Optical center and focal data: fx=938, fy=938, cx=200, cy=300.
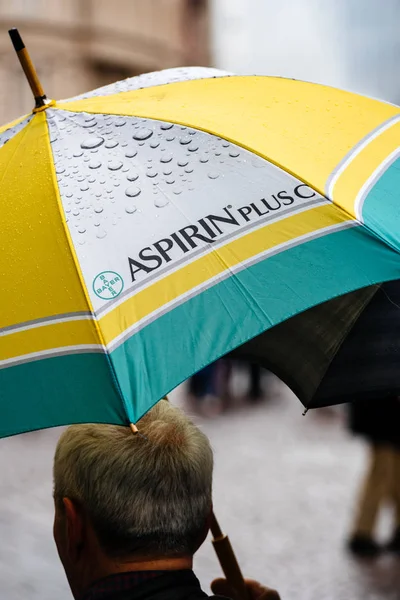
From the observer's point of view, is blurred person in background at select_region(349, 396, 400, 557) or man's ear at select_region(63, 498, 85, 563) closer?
man's ear at select_region(63, 498, 85, 563)

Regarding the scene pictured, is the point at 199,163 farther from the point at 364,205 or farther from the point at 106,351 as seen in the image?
the point at 106,351

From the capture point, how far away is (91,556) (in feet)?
6.07

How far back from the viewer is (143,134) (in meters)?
2.18

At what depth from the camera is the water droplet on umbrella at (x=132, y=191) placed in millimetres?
2037

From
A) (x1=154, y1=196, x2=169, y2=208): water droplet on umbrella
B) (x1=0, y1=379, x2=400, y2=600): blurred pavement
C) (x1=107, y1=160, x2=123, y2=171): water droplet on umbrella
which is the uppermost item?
(x1=107, y1=160, x2=123, y2=171): water droplet on umbrella

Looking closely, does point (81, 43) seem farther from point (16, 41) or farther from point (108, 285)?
point (108, 285)

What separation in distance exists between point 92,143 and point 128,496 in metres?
0.84

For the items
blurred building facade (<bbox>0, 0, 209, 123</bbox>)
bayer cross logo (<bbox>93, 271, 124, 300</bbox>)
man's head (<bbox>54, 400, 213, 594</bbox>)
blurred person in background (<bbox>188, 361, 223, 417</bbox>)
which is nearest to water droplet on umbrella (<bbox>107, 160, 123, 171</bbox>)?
bayer cross logo (<bbox>93, 271, 124, 300</bbox>)

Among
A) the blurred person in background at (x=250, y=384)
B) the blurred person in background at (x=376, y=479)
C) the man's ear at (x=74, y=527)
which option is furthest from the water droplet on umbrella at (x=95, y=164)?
the blurred person in background at (x=250, y=384)

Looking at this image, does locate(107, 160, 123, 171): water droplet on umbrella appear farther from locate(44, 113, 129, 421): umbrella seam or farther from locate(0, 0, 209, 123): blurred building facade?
locate(0, 0, 209, 123): blurred building facade

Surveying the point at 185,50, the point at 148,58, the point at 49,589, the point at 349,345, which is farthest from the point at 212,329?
the point at 185,50

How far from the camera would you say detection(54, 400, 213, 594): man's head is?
1798 millimetres

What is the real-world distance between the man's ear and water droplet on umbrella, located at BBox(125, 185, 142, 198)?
25.9 inches

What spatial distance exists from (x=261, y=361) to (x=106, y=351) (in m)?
1.02
